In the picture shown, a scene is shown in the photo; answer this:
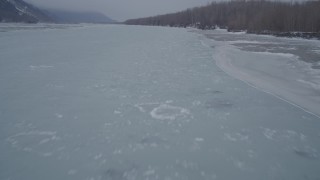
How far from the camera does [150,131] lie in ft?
19.0

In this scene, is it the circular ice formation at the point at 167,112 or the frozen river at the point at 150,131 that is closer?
the frozen river at the point at 150,131

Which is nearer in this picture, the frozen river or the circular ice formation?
the frozen river

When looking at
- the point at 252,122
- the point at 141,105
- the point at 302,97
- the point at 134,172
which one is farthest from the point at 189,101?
the point at 134,172

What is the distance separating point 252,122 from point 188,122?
143 cm

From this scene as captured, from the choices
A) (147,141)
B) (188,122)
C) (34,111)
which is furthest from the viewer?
(34,111)

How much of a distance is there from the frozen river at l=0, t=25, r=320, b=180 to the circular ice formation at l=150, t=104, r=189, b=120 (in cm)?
2

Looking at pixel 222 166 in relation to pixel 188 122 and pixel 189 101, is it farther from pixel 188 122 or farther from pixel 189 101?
pixel 189 101

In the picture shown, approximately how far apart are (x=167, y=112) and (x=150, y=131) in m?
1.19

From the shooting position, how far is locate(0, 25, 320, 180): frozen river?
14.4ft

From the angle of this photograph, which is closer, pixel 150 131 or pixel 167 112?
pixel 150 131

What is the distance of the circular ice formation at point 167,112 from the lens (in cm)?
657

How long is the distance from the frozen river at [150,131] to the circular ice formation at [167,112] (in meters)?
0.02

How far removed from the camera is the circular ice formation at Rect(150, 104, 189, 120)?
6.57 m

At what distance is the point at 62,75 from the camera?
10.7 metres
